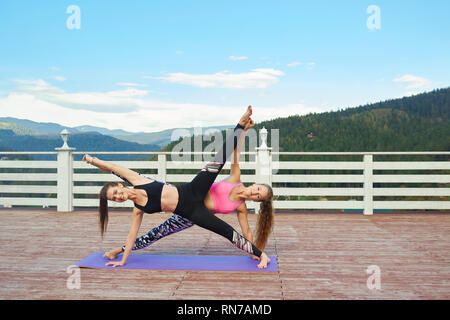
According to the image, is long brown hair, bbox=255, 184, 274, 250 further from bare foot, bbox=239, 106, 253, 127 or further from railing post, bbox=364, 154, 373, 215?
railing post, bbox=364, 154, 373, 215

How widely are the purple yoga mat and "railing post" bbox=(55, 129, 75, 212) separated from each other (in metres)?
3.25

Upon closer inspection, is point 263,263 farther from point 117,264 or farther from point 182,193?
point 117,264

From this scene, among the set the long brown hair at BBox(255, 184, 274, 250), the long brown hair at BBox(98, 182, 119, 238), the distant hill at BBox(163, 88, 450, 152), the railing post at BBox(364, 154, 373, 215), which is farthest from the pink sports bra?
the distant hill at BBox(163, 88, 450, 152)

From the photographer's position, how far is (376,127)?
57.0 m

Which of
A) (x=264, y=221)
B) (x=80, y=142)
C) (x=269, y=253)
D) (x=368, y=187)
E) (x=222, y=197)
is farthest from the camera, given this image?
(x=80, y=142)

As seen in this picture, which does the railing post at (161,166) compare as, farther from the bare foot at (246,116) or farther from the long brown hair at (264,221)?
the bare foot at (246,116)

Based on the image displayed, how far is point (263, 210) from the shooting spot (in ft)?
10.5

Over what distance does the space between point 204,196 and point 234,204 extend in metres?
0.29

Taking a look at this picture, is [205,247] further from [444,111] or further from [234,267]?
[444,111]

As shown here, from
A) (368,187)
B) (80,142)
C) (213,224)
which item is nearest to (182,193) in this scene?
(213,224)

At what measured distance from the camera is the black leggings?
116 inches

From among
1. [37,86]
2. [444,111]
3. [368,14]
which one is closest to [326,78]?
[444,111]

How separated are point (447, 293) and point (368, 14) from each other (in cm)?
359

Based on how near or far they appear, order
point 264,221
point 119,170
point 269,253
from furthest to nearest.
→ point 269,253 → point 264,221 → point 119,170
